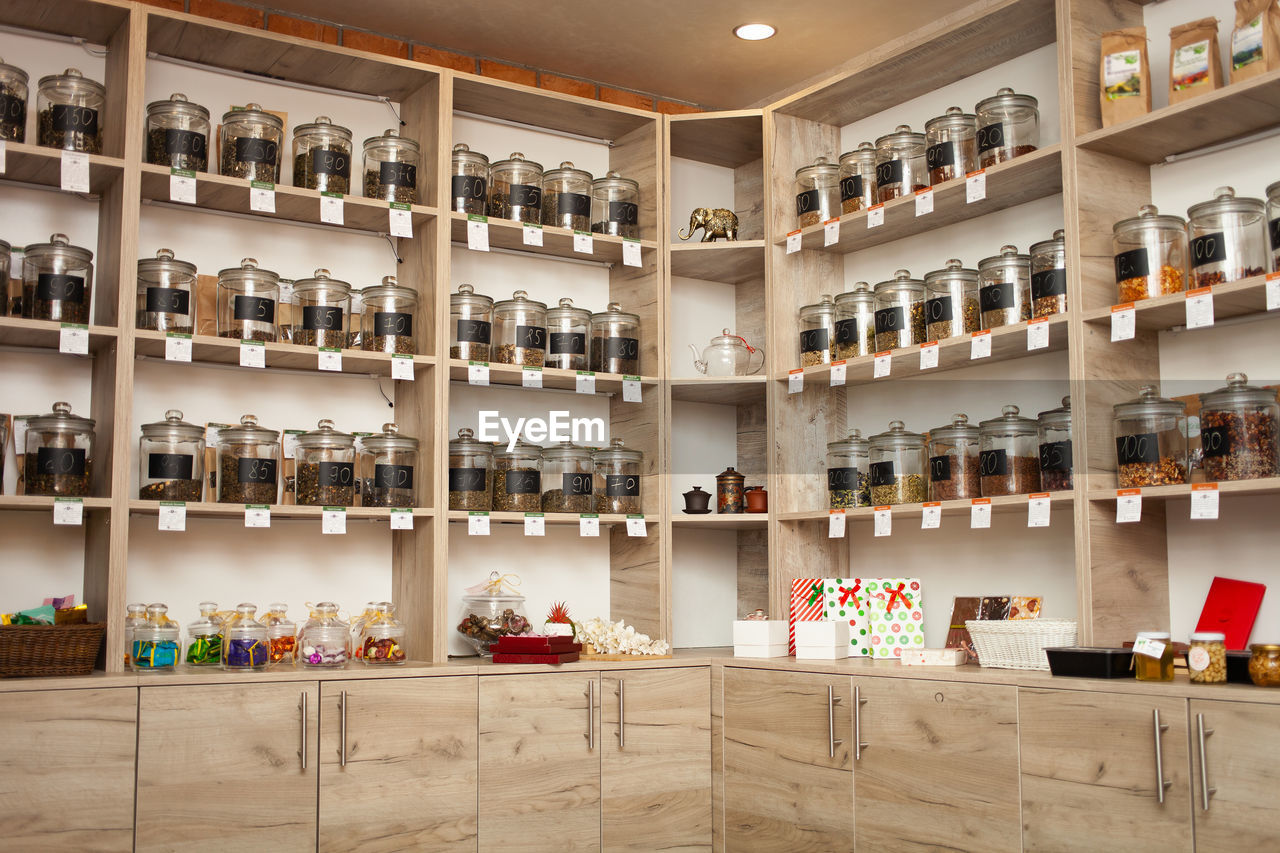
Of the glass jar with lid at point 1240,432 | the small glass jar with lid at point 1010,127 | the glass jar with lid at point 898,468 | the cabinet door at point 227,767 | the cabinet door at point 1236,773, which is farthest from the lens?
the glass jar with lid at point 898,468

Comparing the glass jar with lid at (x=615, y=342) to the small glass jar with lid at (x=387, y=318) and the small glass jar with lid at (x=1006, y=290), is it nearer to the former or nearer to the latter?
the small glass jar with lid at (x=387, y=318)

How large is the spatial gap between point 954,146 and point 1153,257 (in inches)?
32.3

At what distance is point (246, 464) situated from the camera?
11.1ft

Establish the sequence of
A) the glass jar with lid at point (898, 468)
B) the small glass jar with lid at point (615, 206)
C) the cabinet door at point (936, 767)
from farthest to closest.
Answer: the small glass jar with lid at point (615, 206) → the glass jar with lid at point (898, 468) → the cabinet door at point (936, 767)

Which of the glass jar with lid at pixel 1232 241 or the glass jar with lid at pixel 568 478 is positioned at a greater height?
the glass jar with lid at pixel 1232 241

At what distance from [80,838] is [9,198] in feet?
6.21

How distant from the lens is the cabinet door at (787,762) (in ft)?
10.7

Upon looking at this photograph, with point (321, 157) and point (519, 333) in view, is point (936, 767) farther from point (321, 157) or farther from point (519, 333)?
point (321, 157)

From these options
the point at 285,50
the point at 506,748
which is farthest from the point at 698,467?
the point at 285,50

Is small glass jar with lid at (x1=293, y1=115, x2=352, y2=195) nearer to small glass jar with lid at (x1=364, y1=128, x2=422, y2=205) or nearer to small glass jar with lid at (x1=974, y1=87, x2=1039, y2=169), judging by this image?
small glass jar with lid at (x1=364, y1=128, x2=422, y2=205)

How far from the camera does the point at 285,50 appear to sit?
144 inches

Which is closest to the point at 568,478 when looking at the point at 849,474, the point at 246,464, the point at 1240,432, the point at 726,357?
the point at 726,357

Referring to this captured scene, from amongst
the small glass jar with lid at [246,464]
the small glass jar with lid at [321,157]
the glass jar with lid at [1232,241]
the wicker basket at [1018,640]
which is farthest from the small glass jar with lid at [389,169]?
Answer: the glass jar with lid at [1232,241]

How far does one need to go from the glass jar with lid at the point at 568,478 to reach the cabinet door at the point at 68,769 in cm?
148
